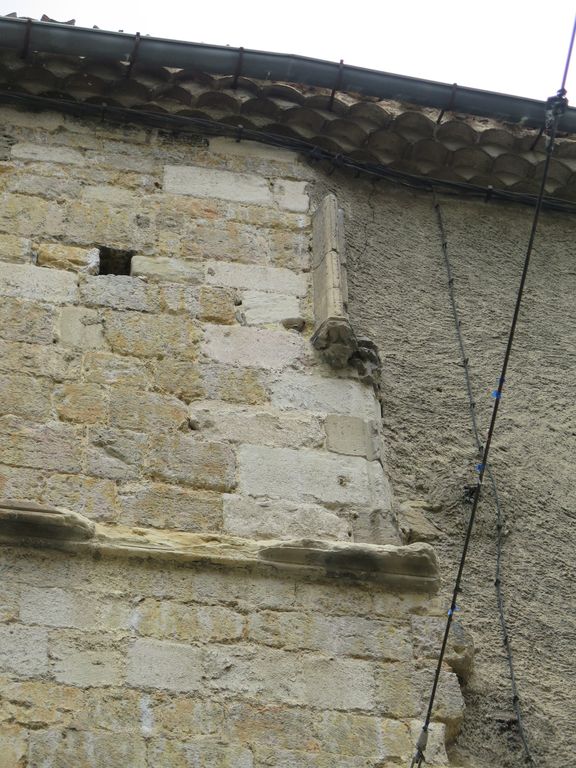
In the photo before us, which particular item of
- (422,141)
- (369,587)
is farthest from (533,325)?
(369,587)

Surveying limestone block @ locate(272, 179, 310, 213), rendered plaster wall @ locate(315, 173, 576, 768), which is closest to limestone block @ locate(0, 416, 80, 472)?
rendered plaster wall @ locate(315, 173, 576, 768)

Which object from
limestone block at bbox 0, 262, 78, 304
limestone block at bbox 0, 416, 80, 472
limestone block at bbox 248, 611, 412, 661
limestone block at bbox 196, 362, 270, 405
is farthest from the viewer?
limestone block at bbox 0, 262, 78, 304

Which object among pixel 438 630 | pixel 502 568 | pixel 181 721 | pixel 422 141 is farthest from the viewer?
pixel 422 141

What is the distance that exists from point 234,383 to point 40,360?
693 mm

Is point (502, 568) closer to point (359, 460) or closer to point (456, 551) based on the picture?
point (456, 551)

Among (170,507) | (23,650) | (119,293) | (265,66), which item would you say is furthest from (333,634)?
(265,66)

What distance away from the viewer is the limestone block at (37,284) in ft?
16.4

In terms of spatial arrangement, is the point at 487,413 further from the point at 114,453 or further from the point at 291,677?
the point at 291,677

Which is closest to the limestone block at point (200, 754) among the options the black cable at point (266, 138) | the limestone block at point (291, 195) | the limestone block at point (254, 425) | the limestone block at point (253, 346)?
the limestone block at point (254, 425)

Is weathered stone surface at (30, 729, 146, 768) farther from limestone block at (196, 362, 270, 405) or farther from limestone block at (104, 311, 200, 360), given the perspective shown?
limestone block at (104, 311, 200, 360)

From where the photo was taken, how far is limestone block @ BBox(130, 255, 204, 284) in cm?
520

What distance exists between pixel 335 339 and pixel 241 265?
0.58 meters

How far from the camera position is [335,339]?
16.4 feet

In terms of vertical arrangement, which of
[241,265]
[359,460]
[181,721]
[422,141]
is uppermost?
[422,141]
